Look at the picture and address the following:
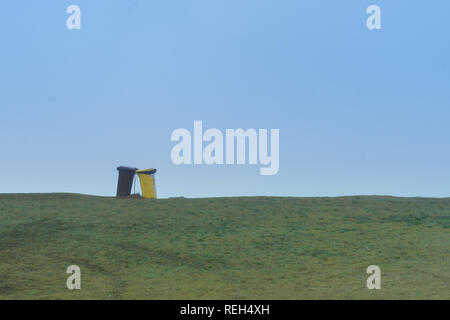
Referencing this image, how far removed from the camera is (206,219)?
24.1m

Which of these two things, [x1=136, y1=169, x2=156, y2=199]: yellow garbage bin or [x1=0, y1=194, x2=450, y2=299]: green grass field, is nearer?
[x1=0, y1=194, x2=450, y2=299]: green grass field

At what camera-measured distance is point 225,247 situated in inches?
Result: 806

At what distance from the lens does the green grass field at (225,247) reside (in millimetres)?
16109

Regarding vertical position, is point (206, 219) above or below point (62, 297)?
above

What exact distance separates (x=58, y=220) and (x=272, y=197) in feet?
33.1

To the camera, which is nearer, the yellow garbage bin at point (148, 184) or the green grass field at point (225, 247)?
the green grass field at point (225, 247)

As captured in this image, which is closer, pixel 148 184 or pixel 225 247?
pixel 225 247

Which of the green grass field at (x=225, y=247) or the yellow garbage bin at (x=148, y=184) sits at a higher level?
the yellow garbage bin at (x=148, y=184)

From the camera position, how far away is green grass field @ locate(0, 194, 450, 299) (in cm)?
1611

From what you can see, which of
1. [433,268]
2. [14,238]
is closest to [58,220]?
[14,238]

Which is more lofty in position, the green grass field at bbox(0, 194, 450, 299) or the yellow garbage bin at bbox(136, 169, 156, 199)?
the yellow garbage bin at bbox(136, 169, 156, 199)

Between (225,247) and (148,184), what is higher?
(148,184)

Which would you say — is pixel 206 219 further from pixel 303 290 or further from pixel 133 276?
pixel 303 290

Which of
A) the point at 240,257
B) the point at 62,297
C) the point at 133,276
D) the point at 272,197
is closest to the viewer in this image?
the point at 62,297
